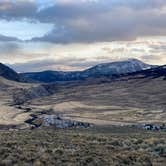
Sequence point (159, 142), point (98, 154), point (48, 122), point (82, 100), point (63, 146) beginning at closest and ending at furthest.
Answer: point (98, 154) → point (63, 146) → point (159, 142) → point (48, 122) → point (82, 100)

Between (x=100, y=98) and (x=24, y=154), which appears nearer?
(x=24, y=154)

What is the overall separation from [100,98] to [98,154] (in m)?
163

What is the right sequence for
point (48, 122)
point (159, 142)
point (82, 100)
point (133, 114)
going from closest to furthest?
point (159, 142), point (48, 122), point (133, 114), point (82, 100)

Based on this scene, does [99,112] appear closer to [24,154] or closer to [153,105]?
[153,105]

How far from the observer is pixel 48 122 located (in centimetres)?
10294

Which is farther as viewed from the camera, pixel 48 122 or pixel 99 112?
pixel 99 112

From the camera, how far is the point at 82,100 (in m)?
190

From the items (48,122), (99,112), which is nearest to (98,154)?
(48,122)

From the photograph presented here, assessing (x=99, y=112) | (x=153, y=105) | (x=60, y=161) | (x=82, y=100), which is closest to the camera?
(x=60, y=161)

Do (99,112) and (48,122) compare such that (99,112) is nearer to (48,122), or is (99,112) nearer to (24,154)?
(48,122)

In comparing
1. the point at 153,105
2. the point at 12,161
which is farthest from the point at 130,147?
the point at 153,105

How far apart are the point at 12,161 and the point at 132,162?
7.66 m

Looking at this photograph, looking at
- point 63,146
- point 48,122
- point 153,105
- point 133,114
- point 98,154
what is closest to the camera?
point 98,154

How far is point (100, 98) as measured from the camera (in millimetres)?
196625
